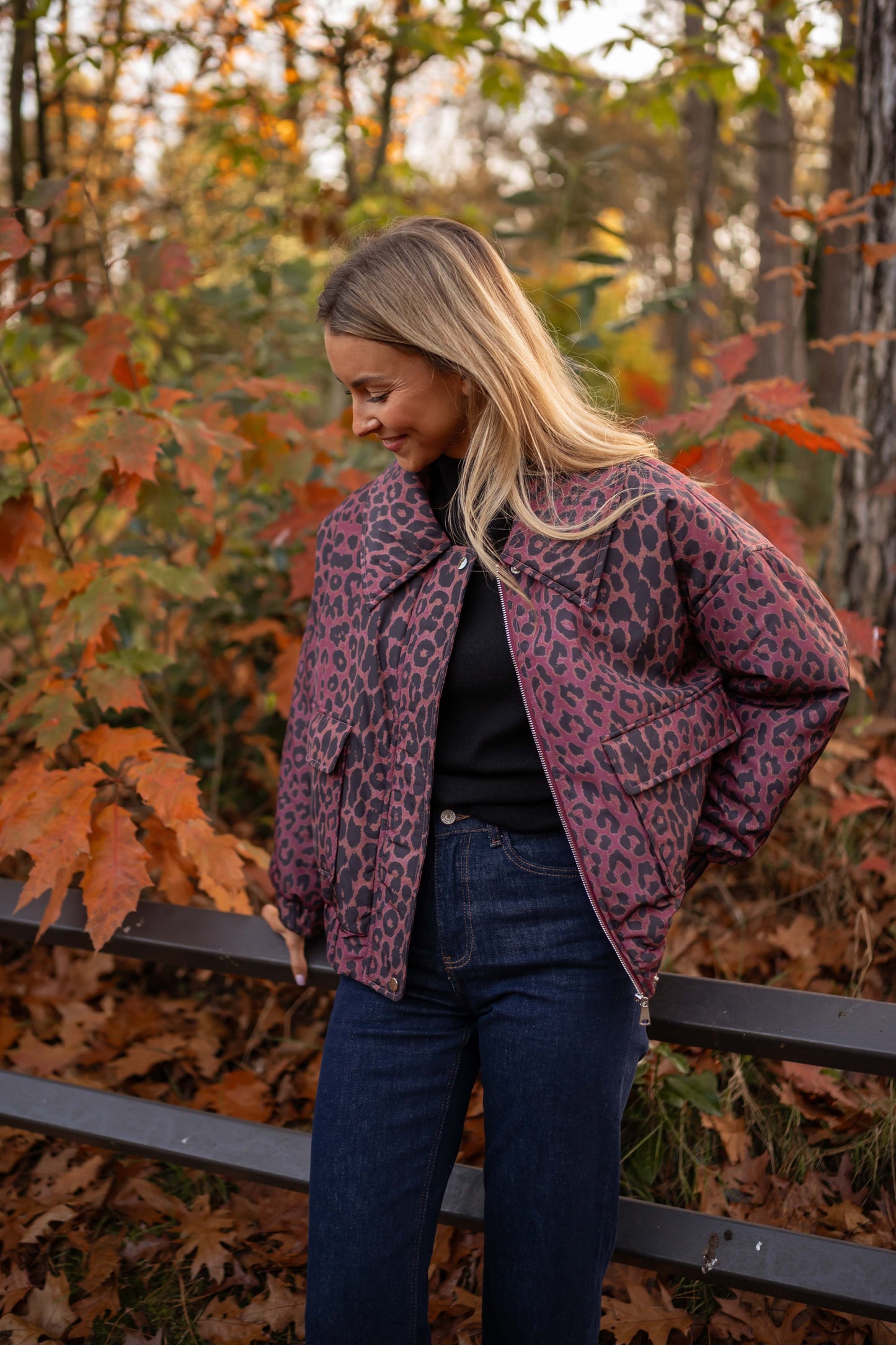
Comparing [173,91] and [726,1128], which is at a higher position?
[173,91]

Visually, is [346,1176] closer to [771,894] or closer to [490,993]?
[490,993]

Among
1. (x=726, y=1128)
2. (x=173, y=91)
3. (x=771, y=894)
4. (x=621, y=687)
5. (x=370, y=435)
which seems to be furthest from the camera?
(x=173, y=91)

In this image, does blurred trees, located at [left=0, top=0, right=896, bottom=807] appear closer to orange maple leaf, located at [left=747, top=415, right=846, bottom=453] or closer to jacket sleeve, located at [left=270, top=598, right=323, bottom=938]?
orange maple leaf, located at [left=747, top=415, right=846, bottom=453]

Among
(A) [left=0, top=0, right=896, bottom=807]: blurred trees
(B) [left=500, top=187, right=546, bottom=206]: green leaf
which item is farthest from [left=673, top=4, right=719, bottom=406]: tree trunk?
(B) [left=500, top=187, right=546, bottom=206]: green leaf

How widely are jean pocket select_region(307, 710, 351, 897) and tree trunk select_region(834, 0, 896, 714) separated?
2.26m

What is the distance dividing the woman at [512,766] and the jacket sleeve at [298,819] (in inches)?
6.1

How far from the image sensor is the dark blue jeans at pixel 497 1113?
183 centimetres

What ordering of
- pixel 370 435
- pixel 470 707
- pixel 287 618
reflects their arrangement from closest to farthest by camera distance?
pixel 470 707, pixel 370 435, pixel 287 618

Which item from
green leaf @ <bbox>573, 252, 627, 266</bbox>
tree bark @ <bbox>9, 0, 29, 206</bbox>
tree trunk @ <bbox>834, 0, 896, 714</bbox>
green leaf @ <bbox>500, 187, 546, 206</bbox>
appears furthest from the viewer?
tree bark @ <bbox>9, 0, 29, 206</bbox>

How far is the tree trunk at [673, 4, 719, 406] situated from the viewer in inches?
296

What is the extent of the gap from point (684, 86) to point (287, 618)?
107 inches

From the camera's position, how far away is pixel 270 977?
8.11ft

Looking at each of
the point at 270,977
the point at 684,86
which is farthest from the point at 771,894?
the point at 684,86

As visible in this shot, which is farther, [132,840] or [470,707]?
[132,840]
